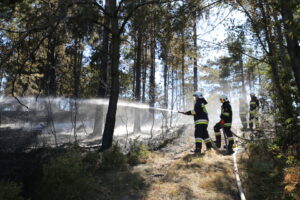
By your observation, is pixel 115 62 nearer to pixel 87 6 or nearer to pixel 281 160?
pixel 87 6

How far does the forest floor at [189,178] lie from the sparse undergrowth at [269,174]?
34 cm

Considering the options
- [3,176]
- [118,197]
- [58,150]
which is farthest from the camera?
[58,150]

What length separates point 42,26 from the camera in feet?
21.5

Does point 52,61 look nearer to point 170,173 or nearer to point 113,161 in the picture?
point 113,161

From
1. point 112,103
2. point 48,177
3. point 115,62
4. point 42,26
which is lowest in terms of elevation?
point 48,177

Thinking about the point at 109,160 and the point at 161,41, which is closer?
the point at 109,160

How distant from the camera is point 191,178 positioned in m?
5.70

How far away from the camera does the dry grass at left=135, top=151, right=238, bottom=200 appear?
4.96 m

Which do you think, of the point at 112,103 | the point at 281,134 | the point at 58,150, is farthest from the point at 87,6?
the point at 281,134

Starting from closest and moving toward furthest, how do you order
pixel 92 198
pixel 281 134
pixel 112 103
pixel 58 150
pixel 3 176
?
pixel 92 198
pixel 3 176
pixel 281 134
pixel 58 150
pixel 112 103

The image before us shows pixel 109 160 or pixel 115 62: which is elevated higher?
pixel 115 62

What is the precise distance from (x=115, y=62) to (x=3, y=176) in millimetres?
4686

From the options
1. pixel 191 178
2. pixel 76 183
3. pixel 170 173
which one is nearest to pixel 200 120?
pixel 170 173

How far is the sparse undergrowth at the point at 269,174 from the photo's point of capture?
4.23 metres
